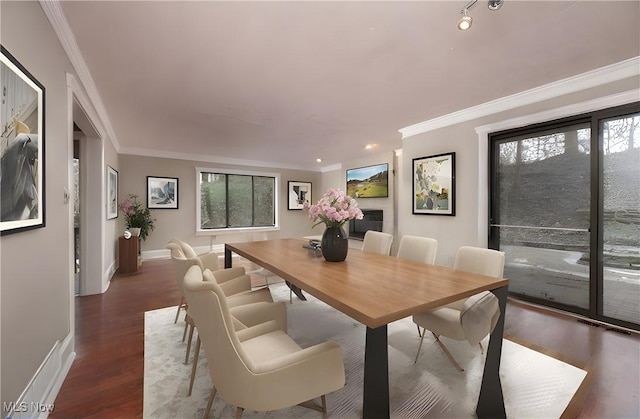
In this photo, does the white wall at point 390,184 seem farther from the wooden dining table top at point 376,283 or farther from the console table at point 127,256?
the console table at point 127,256

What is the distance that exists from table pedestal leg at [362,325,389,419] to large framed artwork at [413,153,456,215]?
121 inches

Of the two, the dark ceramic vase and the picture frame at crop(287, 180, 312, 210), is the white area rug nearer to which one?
the dark ceramic vase

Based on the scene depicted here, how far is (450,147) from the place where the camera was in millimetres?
3688

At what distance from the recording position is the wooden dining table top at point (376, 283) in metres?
1.18

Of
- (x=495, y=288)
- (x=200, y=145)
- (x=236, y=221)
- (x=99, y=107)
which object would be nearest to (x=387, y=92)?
(x=495, y=288)

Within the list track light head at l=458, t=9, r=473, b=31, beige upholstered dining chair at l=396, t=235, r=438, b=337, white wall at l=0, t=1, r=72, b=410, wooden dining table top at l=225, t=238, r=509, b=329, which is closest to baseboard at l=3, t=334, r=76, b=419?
white wall at l=0, t=1, r=72, b=410

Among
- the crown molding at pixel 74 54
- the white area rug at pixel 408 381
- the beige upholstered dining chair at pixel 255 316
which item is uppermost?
the crown molding at pixel 74 54

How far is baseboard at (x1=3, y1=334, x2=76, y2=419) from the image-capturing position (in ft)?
4.22

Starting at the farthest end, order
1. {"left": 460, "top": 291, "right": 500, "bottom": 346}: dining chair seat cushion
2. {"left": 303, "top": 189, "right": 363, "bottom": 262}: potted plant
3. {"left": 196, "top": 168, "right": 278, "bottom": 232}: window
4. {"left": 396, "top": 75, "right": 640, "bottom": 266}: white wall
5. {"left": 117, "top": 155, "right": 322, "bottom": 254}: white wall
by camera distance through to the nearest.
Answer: {"left": 196, "top": 168, "right": 278, "bottom": 232}: window → {"left": 117, "top": 155, "right": 322, "bottom": 254}: white wall → {"left": 396, "top": 75, "right": 640, "bottom": 266}: white wall → {"left": 303, "top": 189, "right": 363, "bottom": 262}: potted plant → {"left": 460, "top": 291, "right": 500, "bottom": 346}: dining chair seat cushion

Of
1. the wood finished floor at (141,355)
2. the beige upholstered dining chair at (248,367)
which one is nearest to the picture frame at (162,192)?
the wood finished floor at (141,355)

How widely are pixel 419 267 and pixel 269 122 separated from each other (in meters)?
2.91

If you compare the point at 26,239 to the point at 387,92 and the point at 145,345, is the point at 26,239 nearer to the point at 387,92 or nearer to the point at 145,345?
the point at 145,345

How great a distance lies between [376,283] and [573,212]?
2.71 metres

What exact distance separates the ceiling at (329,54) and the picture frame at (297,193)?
4144 millimetres
